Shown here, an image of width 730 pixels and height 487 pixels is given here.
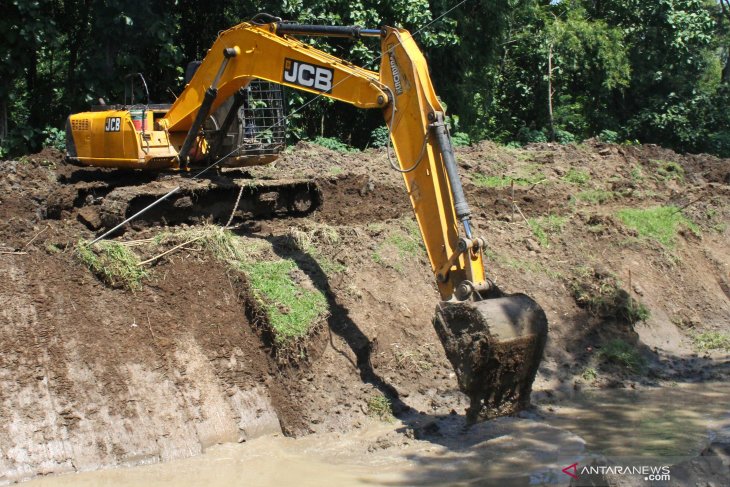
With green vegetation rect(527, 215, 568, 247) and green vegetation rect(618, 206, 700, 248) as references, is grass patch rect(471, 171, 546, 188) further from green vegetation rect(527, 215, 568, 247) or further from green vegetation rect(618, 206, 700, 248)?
green vegetation rect(618, 206, 700, 248)

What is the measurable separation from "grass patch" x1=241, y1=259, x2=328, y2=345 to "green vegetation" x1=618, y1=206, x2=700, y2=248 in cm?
596

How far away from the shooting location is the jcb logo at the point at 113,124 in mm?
10594

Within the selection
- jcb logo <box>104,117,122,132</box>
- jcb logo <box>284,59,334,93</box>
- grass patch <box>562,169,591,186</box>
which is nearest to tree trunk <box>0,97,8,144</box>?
jcb logo <box>104,117,122,132</box>

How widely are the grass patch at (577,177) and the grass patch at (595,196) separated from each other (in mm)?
285

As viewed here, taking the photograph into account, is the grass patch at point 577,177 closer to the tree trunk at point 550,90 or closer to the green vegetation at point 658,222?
the green vegetation at point 658,222

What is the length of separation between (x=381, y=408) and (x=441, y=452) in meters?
1.10

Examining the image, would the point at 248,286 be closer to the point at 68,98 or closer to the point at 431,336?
the point at 431,336

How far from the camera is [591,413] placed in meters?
9.17

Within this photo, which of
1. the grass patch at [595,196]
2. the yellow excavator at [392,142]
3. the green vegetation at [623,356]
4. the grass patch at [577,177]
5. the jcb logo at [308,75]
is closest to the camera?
the yellow excavator at [392,142]

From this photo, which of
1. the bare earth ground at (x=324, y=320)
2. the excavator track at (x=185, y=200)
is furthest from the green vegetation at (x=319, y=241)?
the excavator track at (x=185, y=200)

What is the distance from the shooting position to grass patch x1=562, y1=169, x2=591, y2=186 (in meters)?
15.0

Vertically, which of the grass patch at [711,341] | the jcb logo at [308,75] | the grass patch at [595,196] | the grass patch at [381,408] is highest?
the jcb logo at [308,75]

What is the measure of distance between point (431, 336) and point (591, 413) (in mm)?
1883

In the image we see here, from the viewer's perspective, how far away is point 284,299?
9.17 metres
